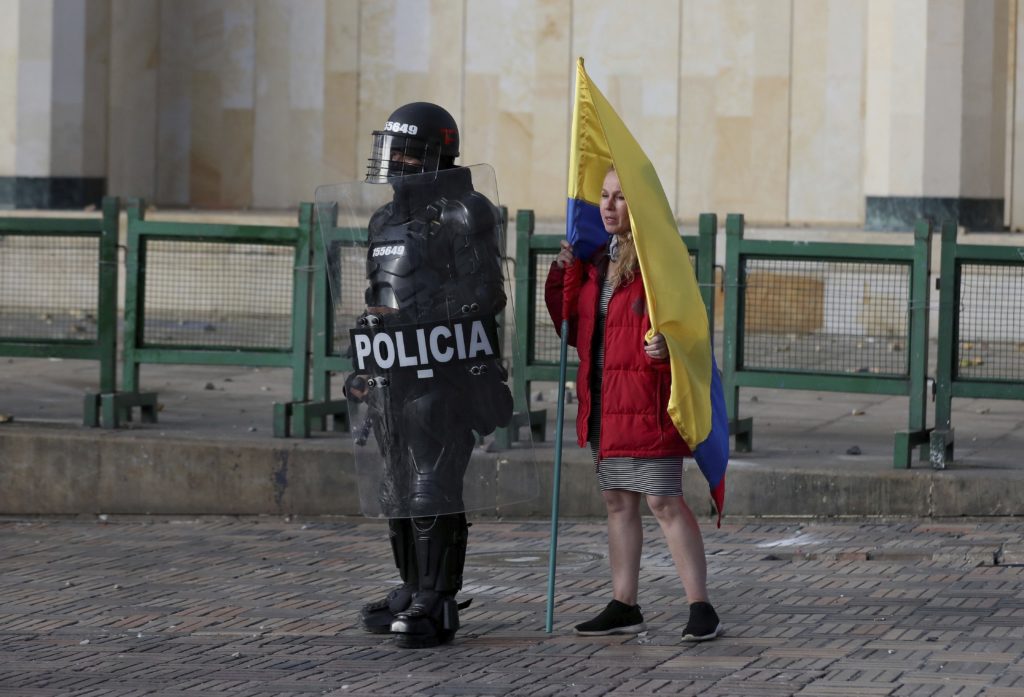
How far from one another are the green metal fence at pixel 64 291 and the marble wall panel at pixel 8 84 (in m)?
6.53

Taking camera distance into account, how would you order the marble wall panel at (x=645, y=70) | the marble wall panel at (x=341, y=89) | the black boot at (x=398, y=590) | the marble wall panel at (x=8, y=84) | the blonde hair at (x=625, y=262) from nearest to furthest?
the blonde hair at (x=625, y=262)
the black boot at (x=398, y=590)
the marble wall panel at (x=8, y=84)
the marble wall panel at (x=645, y=70)
the marble wall panel at (x=341, y=89)

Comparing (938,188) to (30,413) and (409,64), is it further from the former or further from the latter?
(30,413)

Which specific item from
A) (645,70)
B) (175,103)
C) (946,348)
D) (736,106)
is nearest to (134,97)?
(175,103)

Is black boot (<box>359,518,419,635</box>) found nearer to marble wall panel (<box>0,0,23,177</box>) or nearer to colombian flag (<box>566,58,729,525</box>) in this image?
colombian flag (<box>566,58,729,525</box>)

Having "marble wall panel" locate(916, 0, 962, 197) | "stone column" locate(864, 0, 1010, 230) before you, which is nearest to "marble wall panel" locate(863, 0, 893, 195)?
"stone column" locate(864, 0, 1010, 230)

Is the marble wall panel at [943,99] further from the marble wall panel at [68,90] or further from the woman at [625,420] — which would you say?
the woman at [625,420]

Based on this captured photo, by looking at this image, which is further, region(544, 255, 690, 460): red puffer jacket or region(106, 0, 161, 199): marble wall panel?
region(106, 0, 161, 199): marble wall panel

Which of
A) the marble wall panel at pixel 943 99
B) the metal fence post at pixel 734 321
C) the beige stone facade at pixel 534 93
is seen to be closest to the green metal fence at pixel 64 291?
the metal fence post at pixel 734 321

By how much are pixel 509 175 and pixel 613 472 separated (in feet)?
40.5

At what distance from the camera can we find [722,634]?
6.43m

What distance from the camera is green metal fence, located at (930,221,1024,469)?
8914mm

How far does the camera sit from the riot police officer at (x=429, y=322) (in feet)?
20.7

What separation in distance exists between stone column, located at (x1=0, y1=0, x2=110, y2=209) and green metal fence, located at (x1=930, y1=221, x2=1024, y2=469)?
11.1 m

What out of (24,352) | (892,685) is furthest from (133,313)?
(892,685)
